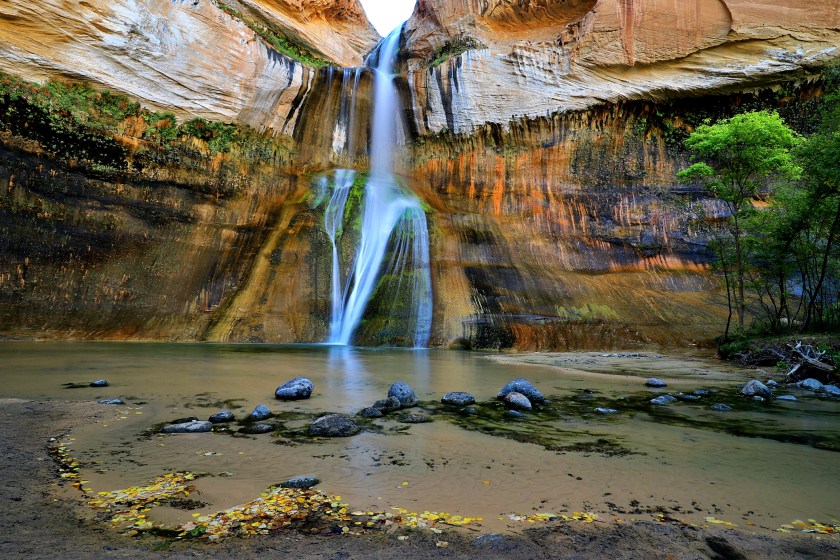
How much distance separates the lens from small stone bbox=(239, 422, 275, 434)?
4.18 meters

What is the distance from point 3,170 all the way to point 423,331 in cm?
1414

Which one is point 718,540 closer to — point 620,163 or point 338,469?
point 338,469

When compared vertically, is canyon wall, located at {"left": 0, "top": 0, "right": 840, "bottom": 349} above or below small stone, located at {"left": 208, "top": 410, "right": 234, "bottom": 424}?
above

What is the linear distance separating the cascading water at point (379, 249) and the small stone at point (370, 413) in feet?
37.5

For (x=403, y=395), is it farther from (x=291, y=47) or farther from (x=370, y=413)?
(x=291, y=47)

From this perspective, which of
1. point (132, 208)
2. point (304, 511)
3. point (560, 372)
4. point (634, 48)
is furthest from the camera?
point (634, 48)

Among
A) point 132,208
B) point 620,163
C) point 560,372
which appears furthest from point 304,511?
point 620,163

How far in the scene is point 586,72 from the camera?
21172mm

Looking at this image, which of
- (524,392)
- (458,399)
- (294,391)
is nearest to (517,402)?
(524,392)

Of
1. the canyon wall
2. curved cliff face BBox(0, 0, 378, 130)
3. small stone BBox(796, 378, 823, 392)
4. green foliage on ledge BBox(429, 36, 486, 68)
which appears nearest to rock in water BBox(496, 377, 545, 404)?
small stone BBox(796, 378, 823, 392)

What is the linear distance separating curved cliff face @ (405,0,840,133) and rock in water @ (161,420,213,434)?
20318 millimetres

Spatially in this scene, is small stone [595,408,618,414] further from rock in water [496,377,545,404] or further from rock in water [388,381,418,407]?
rock in water [388,381,418,407]

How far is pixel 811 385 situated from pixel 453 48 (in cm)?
2250

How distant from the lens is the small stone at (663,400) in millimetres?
6024
